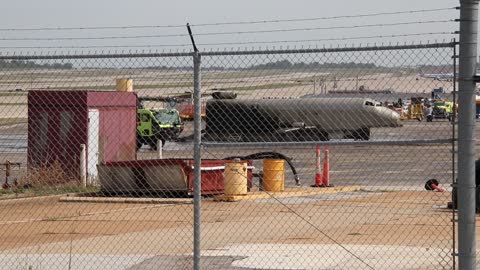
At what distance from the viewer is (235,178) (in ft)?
77.2

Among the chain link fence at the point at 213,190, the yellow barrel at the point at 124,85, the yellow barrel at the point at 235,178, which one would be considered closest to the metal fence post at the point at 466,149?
the chain link fence at the point at 213,190

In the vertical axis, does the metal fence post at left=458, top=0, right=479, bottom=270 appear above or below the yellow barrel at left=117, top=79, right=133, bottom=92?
below

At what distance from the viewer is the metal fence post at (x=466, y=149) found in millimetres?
9500

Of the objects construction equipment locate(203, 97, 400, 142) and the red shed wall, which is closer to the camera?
the red shed wall

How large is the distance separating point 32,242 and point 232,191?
7.50 metres

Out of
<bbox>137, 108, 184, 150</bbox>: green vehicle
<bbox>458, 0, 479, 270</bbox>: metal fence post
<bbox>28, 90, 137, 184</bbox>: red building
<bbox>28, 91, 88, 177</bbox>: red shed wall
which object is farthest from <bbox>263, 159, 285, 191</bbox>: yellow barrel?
<bbox>137, 108, 184, 150</bbox>: green vehicle

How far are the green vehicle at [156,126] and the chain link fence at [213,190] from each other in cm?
1082

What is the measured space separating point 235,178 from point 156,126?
29.5m

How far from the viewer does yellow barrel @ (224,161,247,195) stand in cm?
2327

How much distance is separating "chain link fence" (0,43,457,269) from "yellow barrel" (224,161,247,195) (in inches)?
1.5

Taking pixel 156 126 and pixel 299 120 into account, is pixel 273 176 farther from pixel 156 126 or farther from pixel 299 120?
pixel 299 120

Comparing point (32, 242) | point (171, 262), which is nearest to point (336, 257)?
point (171, 262)

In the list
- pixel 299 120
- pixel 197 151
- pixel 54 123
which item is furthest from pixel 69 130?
pixel 299 120

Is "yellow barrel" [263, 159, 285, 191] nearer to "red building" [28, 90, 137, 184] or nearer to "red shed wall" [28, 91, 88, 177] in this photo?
"red building" [28, 90, 137, 184]
